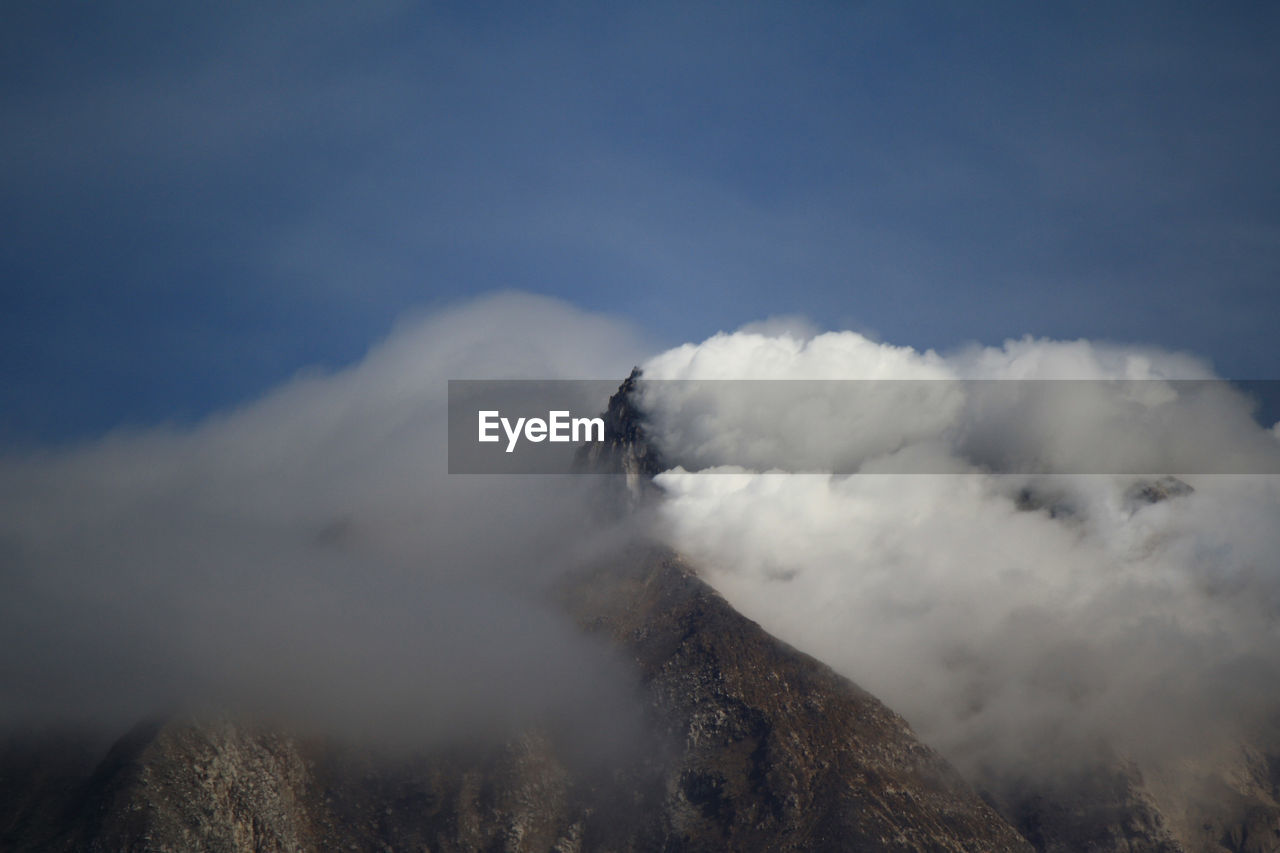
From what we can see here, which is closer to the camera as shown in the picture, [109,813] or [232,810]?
[109,813]

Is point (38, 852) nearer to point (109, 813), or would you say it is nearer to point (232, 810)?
point (109, 813)

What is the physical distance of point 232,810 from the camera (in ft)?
644

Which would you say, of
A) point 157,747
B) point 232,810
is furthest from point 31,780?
point 232,810

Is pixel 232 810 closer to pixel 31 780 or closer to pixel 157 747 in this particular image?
pixel 157 747

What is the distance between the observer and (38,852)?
6993 inches

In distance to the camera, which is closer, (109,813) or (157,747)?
(109,813)

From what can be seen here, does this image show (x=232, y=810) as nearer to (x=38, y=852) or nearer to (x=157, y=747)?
(x=157, y=747)

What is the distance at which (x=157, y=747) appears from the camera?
200 meters

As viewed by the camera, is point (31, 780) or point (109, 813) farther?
point (31, 780)

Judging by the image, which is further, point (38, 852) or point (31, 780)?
point (31, 780)

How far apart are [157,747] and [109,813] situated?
17.5 meters

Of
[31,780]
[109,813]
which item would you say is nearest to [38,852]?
[109,813]

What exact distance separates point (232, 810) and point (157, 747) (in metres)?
19.8

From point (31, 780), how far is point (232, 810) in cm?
4086
